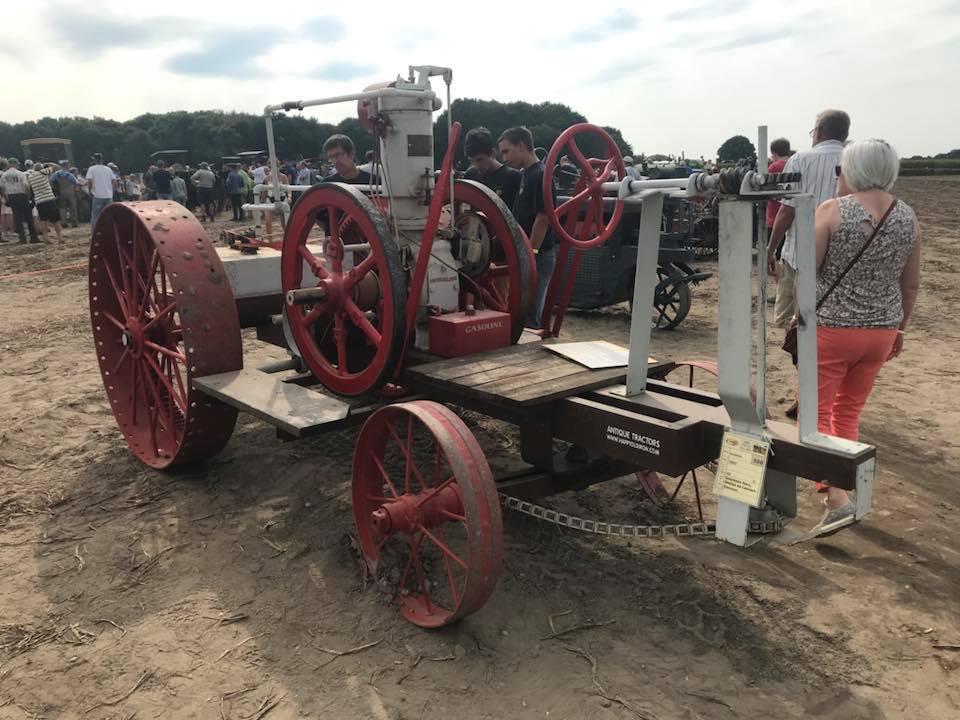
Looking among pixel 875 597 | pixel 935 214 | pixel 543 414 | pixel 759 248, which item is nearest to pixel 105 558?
pixel 543 414

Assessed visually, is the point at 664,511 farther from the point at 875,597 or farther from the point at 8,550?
the point at 8,550

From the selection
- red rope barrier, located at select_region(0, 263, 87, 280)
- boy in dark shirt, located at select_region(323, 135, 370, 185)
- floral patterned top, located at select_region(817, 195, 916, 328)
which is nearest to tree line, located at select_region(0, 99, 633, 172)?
red rope barrier, located at select_region(0, 263, 87, 280)

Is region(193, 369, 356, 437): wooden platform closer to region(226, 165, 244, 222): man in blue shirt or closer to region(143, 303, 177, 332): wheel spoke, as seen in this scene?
region(143, 303, 177, 332): wheel spoke

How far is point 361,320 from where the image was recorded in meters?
3.41

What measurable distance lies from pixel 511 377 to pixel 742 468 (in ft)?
3.40

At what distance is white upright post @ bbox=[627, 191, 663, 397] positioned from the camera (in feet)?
8.51

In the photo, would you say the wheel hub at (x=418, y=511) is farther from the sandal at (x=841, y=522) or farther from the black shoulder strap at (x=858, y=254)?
the black shoulder strap at (x=858, y=254)

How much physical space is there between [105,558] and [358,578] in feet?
3.88

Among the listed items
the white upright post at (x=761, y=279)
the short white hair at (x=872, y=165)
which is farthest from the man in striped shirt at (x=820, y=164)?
the white upright post at (x=761, y=279)

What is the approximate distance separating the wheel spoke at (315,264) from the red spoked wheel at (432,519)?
1.00 meters

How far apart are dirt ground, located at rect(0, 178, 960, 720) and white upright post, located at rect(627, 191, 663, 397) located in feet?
2.92

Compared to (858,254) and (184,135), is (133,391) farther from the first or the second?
(184,135)

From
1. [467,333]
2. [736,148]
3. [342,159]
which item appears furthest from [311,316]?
[736,148]

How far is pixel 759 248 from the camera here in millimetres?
2230
